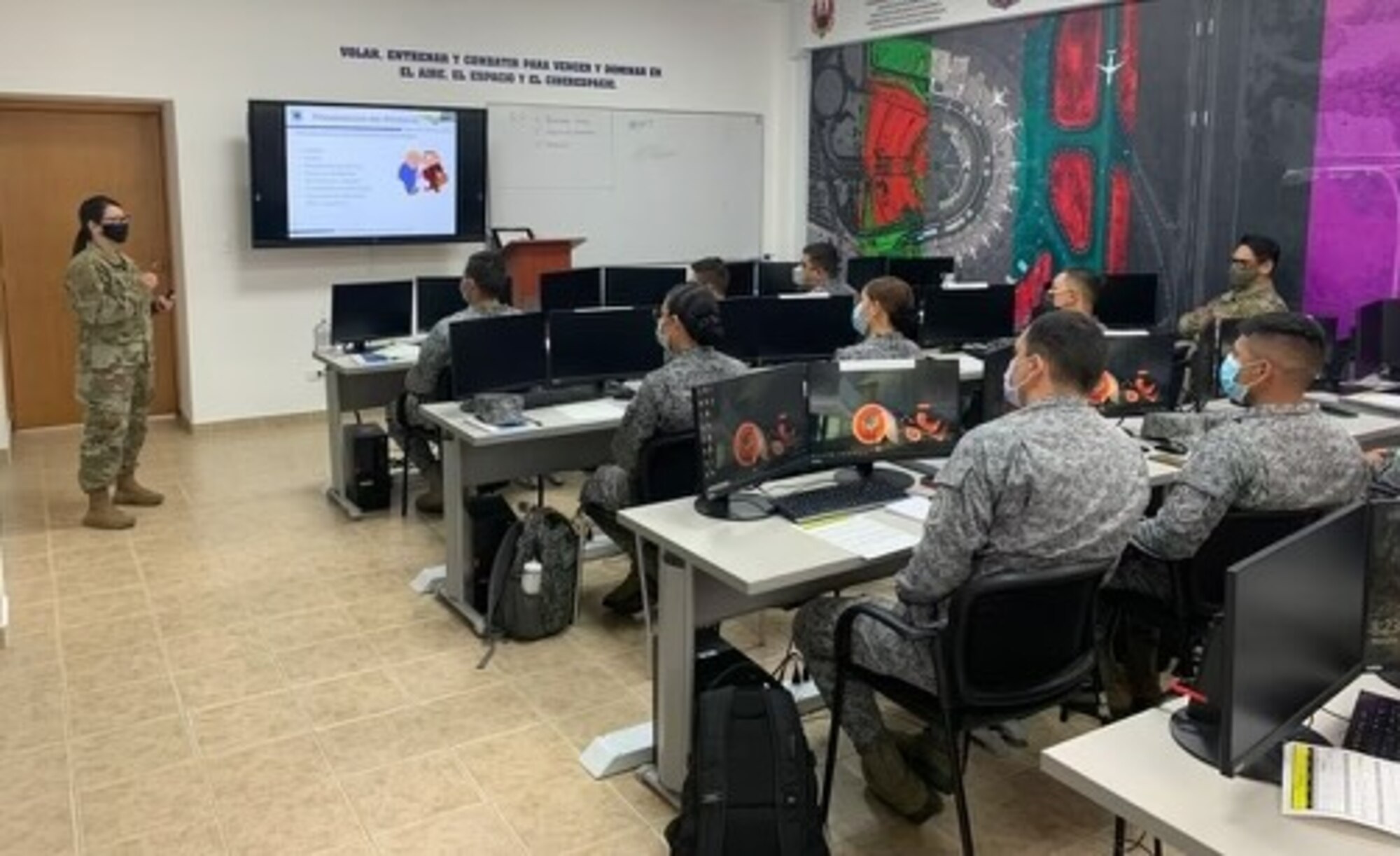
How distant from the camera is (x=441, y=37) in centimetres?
799

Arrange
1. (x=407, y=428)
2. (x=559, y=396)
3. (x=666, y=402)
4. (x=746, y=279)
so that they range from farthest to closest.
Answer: (x=746, y=279) → (x=407, y=428) → (x=559, y=396) → (x=666, y=402)

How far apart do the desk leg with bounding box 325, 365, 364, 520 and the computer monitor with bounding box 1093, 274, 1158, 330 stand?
4.20 m

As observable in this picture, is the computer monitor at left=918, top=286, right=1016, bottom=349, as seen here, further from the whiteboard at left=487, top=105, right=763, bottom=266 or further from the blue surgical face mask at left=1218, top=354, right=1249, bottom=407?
the whiteboard at left=487, top=105, right=763, bottom=266

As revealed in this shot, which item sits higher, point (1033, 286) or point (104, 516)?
point (1033, 286)

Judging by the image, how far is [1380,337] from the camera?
5336 mm

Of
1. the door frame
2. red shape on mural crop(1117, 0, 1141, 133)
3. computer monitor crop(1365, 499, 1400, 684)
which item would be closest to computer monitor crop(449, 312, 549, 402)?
computer monitor crop(1365, 499, 1400, 684)

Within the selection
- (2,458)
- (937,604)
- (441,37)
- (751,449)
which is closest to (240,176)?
(441,37)

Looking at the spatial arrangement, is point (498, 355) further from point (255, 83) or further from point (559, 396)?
point (255, 83)

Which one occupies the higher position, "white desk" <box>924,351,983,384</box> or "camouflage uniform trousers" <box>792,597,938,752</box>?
"white desk" <box>924,351,983,384</box>

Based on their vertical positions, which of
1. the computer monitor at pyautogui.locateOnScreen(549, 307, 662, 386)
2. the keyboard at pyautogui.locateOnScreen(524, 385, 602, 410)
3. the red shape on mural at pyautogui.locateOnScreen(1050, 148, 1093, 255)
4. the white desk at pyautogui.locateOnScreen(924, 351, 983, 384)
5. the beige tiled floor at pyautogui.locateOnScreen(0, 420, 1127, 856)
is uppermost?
the red shape on mural at pyautogui.locateOnScreen(1050, 148, 1093, 255)

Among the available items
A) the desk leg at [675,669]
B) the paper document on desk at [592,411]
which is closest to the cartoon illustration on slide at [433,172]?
the paper document on desk at [592,411]

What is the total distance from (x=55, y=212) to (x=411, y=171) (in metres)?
2.21

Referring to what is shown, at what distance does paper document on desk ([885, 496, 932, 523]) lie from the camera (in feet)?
10.3

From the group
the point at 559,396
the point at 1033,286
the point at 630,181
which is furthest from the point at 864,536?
the point at 630,181
